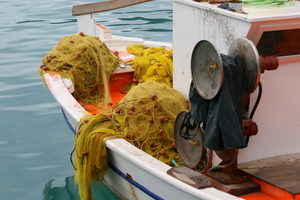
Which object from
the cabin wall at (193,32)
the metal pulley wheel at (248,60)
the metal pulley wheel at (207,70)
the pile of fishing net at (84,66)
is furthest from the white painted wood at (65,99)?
the metal pulley wheel at (248,60)

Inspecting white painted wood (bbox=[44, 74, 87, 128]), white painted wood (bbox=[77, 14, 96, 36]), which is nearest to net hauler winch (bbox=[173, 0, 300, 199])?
white painted wood (bbox=[44, 74, 87, 128])

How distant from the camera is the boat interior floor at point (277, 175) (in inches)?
161

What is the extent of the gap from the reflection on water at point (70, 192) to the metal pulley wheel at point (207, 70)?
2247mm

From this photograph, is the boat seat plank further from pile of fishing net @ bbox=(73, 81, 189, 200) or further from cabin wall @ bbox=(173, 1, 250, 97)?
cabin wall @ bbox=(173, 1, 250, 97)

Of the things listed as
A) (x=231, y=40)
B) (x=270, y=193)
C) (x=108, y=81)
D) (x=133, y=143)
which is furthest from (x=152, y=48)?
(x=270, y=193)

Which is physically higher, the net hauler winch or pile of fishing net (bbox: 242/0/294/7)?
pile of fishing net (bbox: 242/0/294/7)

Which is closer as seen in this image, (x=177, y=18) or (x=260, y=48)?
(x=260, y=48)

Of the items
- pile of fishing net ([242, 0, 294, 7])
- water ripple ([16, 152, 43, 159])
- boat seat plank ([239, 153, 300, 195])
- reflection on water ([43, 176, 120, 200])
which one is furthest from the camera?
water ripple ([16, 152, 43, 159])

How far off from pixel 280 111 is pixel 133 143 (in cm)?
126

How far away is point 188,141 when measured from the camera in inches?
179

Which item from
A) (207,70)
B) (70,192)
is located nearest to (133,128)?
(207,70)

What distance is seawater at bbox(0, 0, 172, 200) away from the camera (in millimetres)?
6857

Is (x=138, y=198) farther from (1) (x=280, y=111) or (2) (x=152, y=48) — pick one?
(2) (x=152, y=48)

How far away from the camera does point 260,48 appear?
14.1ft
